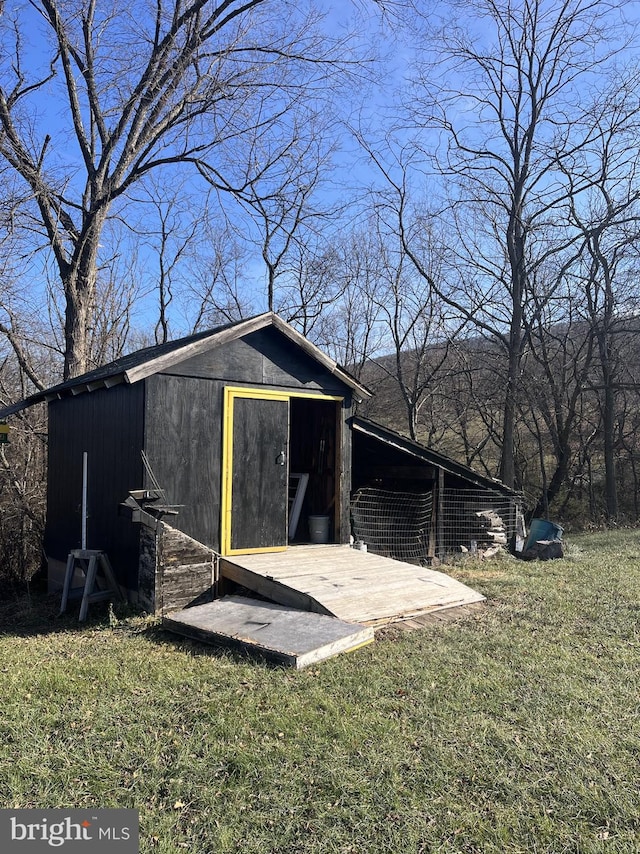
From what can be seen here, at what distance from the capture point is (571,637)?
5645 mm

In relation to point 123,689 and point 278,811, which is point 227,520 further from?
point 278,811

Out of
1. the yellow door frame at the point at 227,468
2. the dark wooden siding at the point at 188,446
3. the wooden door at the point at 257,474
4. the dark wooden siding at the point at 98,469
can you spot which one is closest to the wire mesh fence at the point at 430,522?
the wooden door at the point at 257,474

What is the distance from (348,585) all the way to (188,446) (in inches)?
97.9

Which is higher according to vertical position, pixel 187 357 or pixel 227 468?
pixel 187 357

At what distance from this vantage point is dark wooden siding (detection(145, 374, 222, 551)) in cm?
699

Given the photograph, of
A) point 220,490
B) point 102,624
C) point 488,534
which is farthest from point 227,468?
point 488,534

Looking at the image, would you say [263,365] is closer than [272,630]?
No

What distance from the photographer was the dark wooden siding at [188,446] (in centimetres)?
699

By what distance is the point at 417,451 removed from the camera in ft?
33.2

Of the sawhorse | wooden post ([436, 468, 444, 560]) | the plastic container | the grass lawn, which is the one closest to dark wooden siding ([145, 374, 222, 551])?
the sawhorse

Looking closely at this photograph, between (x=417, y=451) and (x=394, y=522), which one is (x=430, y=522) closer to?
(x=394, y=522)

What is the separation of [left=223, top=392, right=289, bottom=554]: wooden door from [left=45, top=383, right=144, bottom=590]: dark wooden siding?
116 cm

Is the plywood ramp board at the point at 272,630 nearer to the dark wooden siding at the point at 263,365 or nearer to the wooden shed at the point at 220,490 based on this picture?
the wooden shed at the point at 220,490

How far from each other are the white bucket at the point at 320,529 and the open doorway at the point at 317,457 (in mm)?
76
